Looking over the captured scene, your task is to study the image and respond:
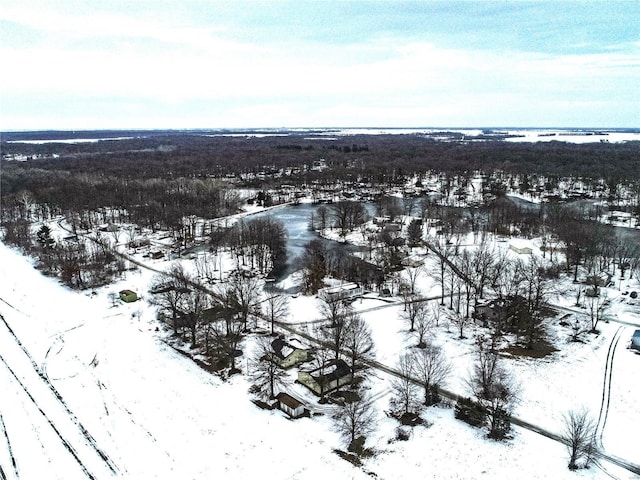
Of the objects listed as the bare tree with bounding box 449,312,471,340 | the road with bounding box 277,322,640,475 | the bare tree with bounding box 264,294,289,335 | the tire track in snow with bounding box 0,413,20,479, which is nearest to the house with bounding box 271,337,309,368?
the road with bounding box 277,322,640,475

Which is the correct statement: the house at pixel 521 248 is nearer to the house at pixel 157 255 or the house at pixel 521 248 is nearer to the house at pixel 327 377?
the house at pixel 327 377

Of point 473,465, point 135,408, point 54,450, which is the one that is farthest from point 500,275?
point 54,450

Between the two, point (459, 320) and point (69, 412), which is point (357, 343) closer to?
point (459, 320)

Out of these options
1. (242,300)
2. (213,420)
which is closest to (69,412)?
(213,420)

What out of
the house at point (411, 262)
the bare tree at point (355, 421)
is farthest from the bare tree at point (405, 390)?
the house at point (411, 262)

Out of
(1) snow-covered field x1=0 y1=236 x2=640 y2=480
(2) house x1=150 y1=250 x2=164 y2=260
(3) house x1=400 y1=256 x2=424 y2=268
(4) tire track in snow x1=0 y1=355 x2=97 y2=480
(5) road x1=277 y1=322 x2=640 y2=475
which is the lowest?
(4) tire track in snow x1=0 y1=355 x2=97 y2=480

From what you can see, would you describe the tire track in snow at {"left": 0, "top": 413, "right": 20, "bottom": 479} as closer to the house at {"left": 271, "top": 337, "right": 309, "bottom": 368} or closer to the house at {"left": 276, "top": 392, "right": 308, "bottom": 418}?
the house at {"left": 276, "top": 392, "right": 308, "bottom": 418}
